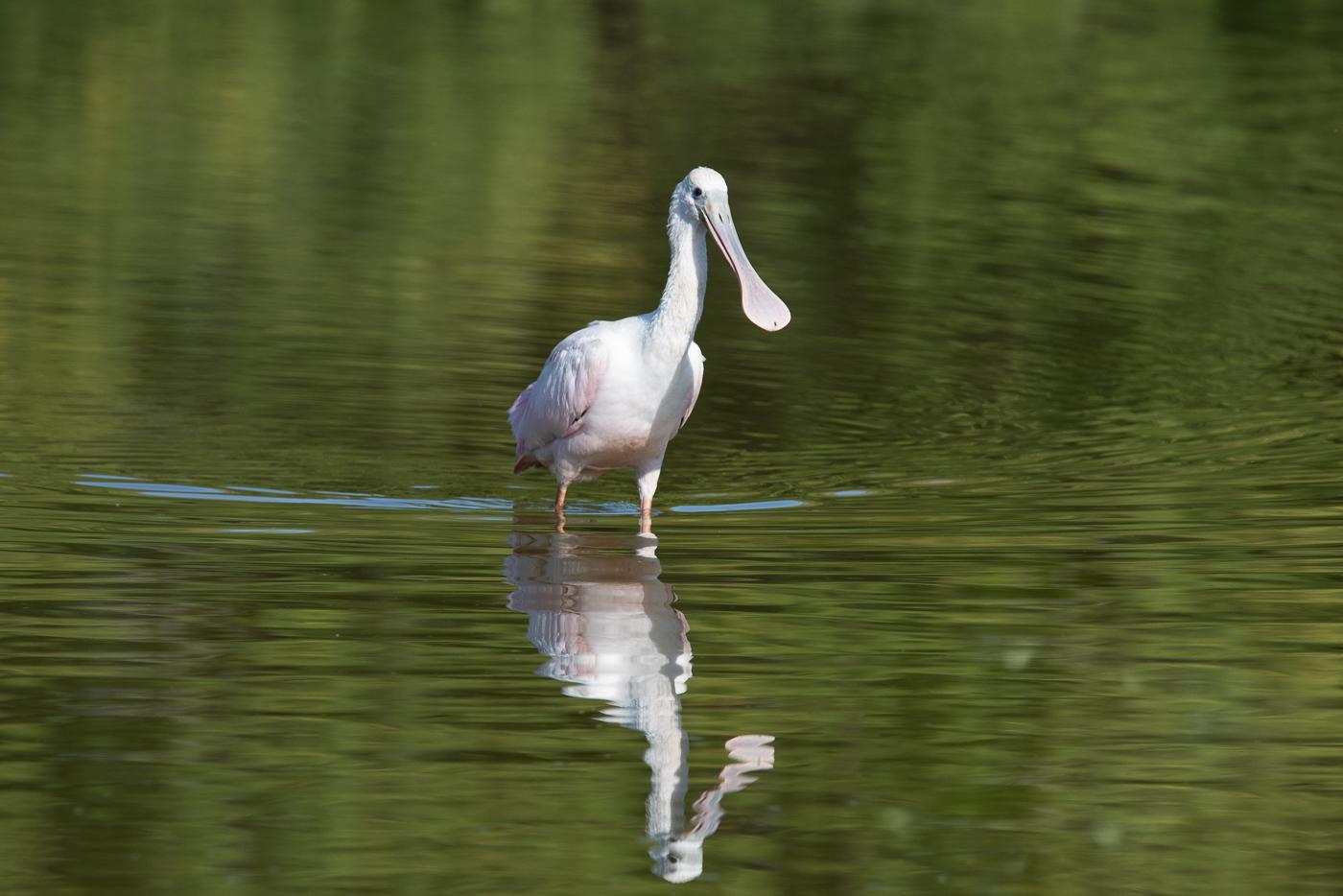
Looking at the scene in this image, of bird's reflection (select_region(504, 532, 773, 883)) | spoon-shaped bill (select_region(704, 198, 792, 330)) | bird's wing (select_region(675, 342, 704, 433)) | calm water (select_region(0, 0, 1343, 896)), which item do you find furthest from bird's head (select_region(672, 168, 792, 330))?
bird's reflection (select_region(504, 532, 773, 883))

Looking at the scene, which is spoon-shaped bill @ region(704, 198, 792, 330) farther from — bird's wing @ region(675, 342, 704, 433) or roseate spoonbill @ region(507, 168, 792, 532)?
bird's wing @ region(675, 342, 704, 433)

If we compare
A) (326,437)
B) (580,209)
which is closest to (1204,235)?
(580,209)

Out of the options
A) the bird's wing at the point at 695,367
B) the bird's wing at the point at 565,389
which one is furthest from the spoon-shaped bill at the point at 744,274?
the bird's wing at the point at 565,389

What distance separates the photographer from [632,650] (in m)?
8.35

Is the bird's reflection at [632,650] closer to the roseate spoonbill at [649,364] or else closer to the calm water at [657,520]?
the calm water at [657,520]

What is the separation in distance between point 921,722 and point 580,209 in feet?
48.5

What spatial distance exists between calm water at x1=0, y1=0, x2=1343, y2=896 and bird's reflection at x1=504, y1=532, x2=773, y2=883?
1.0 inches

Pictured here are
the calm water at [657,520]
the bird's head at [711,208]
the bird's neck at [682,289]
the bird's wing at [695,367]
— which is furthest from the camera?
the bird's wing at [695,367]

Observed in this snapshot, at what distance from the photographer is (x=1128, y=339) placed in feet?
55.6

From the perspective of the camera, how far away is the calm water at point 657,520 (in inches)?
261

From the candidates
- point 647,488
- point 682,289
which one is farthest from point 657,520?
point 682,289

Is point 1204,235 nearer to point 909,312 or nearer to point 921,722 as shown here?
point 909,312

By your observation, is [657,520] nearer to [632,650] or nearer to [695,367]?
[695,367]

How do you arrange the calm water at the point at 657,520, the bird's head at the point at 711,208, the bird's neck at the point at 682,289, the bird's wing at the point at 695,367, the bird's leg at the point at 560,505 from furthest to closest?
1. the bird's leg at the point at 560,505
2. the bird's wing at the point at 695,367
3. the bird's head at the point at 711,208
4. the bird's neck at the point at 682,289
5. the calm water at the point at 657,520
